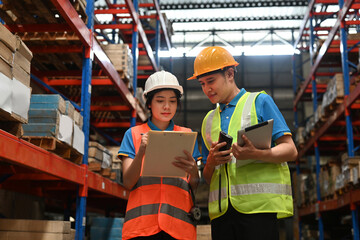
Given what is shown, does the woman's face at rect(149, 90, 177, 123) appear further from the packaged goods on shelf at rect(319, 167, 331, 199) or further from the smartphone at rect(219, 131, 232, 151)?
the packaged goods on shelf at rect(319, 167, 331, 199)

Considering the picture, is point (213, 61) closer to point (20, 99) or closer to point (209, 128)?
point (209, 128)

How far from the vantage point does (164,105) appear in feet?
10.5

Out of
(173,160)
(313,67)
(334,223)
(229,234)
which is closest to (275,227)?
(229,234)

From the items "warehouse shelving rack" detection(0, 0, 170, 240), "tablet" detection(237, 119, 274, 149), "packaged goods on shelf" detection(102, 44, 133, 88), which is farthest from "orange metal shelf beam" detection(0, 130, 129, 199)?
"packaged goods on shelf" detection(102, 44, 133, 88)

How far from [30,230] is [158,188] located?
2.45 m

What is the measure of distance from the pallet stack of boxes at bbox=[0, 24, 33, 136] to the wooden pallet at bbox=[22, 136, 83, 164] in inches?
36.3

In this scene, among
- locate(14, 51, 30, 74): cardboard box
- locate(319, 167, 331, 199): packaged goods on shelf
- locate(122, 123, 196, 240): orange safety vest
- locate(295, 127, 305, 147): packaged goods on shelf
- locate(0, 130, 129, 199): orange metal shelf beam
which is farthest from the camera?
locate(295, 127, 305, 147): packaged goods on shelf

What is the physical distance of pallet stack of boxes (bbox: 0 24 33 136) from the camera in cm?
366

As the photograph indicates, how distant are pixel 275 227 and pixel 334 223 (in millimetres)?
12825

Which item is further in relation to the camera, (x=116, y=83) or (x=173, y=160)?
(x=116, y=83)

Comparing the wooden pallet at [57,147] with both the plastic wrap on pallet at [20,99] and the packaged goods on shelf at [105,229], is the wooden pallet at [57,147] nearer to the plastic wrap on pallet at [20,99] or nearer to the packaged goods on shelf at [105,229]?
the plastic wrap on pallet at [20,99]

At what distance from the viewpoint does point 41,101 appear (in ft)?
16.8

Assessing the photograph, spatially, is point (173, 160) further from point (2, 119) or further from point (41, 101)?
point (41, 101)

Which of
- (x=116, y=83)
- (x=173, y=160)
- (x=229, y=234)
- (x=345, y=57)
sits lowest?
(x=229, y=234)
